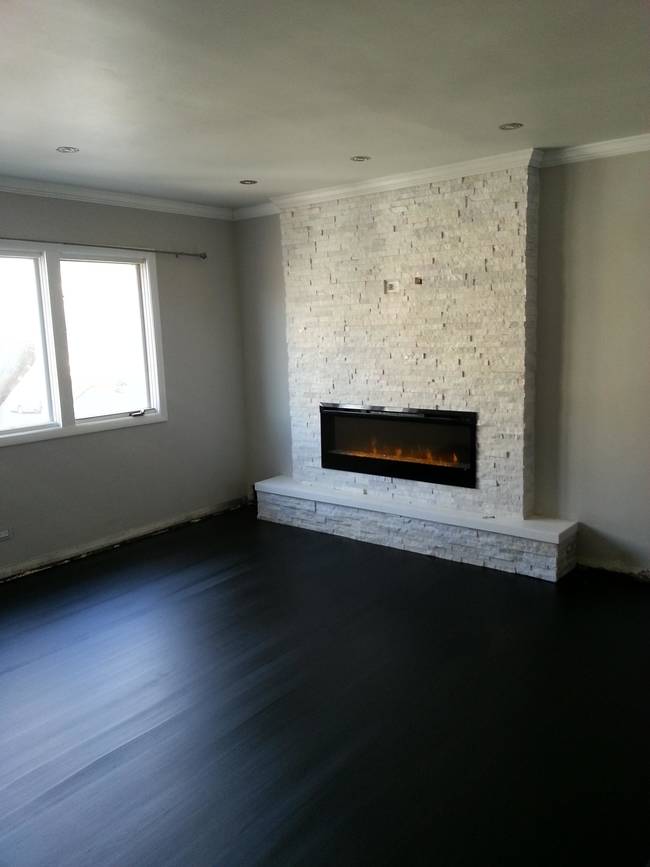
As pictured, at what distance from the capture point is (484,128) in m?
3.54

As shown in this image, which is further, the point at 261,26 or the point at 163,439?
the point at 163,439

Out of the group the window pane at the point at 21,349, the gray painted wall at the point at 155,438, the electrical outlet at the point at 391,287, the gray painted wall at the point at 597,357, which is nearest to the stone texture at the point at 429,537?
the gray painted wall at the point at 597,357

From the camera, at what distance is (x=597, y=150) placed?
4.01 m

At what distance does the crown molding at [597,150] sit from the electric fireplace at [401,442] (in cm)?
167

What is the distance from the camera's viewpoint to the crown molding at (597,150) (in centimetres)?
388

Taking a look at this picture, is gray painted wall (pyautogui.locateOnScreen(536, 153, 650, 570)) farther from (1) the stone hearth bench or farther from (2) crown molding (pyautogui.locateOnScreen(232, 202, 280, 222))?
(2) crown molding (pyautogui.locateOnScreen(232, 202, 280, 222))

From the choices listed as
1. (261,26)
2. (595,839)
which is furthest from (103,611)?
(261,26)

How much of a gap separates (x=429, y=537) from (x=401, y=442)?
750 mm

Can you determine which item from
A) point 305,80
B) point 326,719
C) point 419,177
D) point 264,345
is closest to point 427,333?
point 419,177

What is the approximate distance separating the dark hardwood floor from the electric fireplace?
749 millimetres

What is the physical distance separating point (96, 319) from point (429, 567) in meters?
3.04

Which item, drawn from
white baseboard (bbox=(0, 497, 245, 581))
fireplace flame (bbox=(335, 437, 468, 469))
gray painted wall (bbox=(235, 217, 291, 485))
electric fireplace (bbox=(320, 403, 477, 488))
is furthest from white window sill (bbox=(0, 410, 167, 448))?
fireplace flame (bbox=(335, 437, 468, 469))

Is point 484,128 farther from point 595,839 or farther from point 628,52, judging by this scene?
point 595,839

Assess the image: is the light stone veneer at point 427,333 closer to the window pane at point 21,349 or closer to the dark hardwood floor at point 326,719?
the dark hardwood floor at point 326,719
